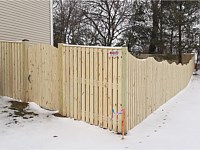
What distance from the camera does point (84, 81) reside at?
639 centimetres

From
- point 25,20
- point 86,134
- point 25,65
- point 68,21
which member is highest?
point 68,21

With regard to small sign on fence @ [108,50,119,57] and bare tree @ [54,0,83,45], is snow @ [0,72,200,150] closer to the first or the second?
small sign on fence @ [108,50,119,57]

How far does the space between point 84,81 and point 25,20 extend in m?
5.86

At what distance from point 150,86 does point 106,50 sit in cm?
242

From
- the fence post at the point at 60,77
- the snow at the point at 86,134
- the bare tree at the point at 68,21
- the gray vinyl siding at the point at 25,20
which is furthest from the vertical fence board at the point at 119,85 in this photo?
the bare tree at the point at 68,21

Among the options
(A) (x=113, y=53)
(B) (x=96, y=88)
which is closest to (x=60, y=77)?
(B) (x=96, y=88)

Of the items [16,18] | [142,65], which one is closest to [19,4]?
[16,18]

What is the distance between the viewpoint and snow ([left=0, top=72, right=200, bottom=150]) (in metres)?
5.10

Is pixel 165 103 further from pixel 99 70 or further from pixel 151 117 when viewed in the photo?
pixel 99 70

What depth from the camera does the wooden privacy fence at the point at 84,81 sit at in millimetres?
5887

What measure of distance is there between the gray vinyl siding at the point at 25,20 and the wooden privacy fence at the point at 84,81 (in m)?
1.99

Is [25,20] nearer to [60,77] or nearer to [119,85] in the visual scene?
[60,77]

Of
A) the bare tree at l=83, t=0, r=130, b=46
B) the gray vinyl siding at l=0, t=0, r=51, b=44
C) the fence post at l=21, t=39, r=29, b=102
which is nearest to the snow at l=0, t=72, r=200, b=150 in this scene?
the fence post at l=21, t=39, r=29, b=102

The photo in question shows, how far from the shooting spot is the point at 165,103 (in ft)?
32.8
